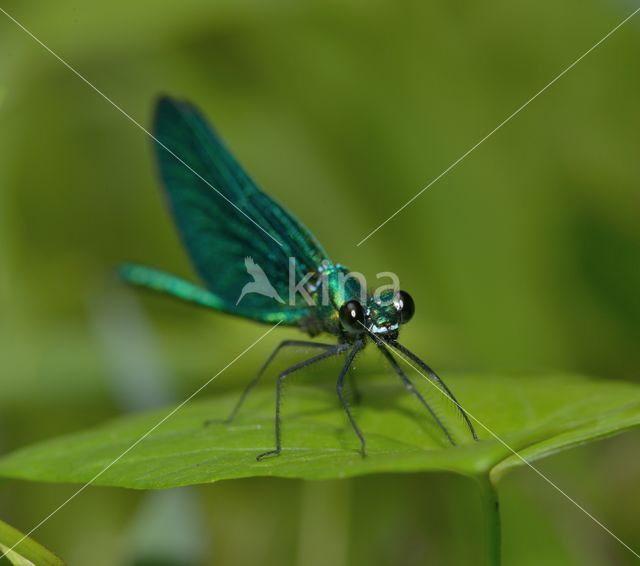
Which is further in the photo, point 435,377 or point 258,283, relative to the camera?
point 258,283

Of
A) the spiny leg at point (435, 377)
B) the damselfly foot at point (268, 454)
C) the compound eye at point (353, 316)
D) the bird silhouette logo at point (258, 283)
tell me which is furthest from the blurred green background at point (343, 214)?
the damselfly foot at point (268, 454)

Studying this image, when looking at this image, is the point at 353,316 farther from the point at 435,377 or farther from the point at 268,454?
the point at 268,454

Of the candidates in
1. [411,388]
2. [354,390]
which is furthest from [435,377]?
[354,390]

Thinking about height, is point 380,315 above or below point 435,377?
above

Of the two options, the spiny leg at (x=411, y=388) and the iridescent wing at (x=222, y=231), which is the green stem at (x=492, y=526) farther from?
the iridescent wing at (x=222, y=231)

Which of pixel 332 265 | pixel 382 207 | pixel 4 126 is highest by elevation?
pixel 4 126

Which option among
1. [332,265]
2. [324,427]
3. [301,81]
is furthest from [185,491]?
[301,81]

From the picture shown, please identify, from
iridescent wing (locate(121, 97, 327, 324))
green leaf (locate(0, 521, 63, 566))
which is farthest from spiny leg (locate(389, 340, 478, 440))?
green leaf (locate(0, 521, 63, 566))

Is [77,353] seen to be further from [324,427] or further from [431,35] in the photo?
[431,35]
